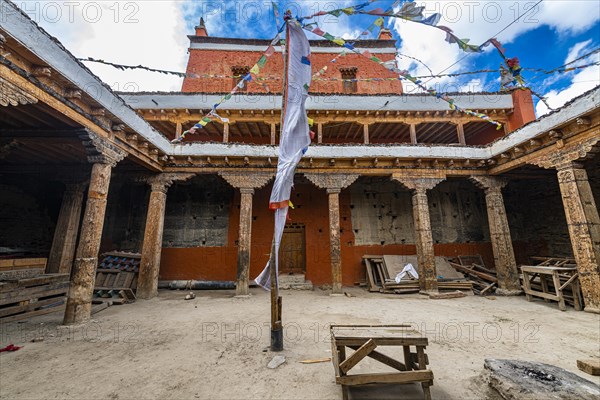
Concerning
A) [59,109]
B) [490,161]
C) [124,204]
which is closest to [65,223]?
[124,204]

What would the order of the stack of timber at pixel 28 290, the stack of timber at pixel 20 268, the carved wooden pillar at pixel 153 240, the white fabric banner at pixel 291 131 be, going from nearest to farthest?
the white fabric banner at pixel 291 131 → the stack of timber at pixel 28 290 → the stack of timber at pixel 20 268 → the carved wooden pillar at pixel 153 240

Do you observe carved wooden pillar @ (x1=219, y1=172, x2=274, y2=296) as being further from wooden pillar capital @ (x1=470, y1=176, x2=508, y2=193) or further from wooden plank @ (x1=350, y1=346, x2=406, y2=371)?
wooden pillar capital @ (x1=470, y1=176, x2=508, y2=193)

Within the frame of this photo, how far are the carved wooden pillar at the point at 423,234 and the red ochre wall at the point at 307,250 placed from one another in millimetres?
2142

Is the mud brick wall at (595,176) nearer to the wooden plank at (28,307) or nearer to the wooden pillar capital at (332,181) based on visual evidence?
the wooden pillar capital at (332,181)

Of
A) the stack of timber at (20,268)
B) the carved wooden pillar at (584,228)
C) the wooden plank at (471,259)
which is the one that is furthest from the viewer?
the wooden plank at (471,259)

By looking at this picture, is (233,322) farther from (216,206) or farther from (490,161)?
(490,161)

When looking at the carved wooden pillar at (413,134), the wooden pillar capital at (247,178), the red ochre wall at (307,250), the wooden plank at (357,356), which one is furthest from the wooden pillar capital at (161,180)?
the carved wooden pillar at (413,134)

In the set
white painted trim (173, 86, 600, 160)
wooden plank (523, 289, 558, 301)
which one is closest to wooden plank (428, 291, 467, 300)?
wooden plank (523, 289, 558, 301)

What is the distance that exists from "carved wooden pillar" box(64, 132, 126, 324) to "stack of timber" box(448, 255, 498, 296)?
1173cm

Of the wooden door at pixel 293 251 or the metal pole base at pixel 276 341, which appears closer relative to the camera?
the metal pole base at pixel 276 341

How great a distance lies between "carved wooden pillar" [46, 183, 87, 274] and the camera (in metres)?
8.30

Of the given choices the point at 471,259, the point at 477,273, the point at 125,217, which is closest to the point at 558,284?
the point at 477,273

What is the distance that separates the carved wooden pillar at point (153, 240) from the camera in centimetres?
824

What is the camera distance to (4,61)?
12.6ft
